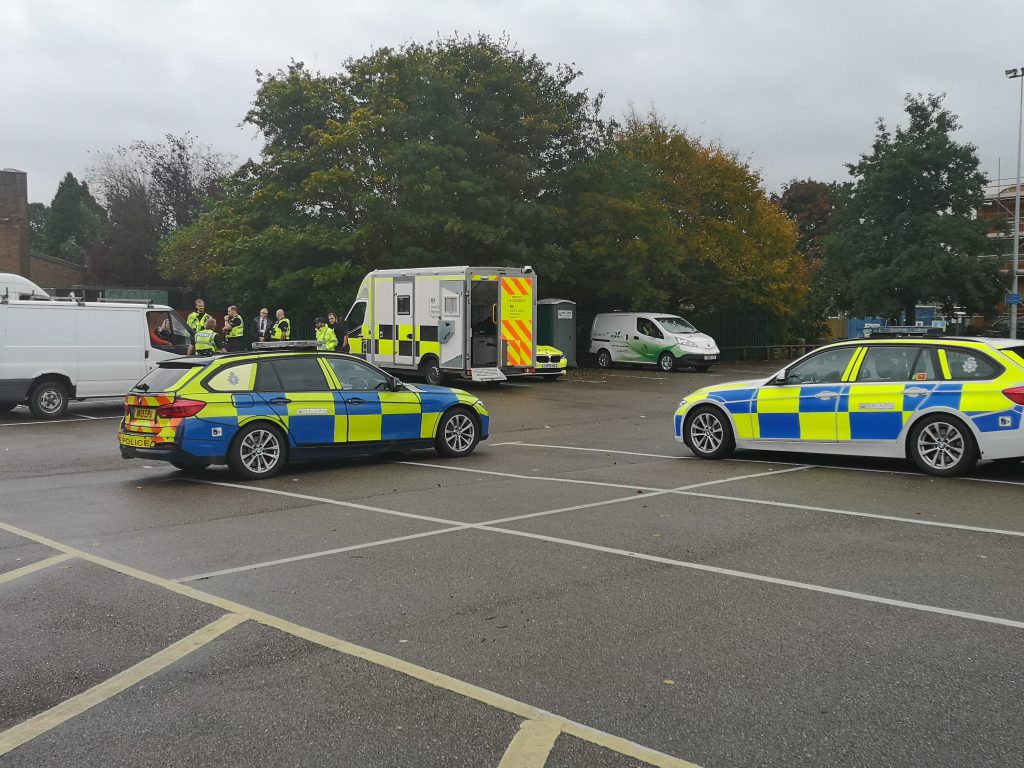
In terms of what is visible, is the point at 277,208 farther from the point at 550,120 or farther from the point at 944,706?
the point at 944,706

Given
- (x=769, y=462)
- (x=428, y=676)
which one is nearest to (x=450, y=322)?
(x=769, y=462)

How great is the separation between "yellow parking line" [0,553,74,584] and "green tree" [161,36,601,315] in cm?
2256

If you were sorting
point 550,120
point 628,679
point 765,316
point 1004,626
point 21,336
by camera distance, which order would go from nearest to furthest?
1. point 628,679
2. point 1004,626
3. point 21,336
4. point 550,120
5. point 765,316

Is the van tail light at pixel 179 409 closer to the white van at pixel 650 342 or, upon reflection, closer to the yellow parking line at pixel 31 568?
the yellow parking line at pixel 31 568

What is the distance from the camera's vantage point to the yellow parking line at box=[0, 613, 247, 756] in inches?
153

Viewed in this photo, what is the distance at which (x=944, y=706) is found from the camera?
408 centimetres

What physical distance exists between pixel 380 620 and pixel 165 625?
3.75ft

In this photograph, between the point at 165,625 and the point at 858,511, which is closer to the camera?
the point at 165,625

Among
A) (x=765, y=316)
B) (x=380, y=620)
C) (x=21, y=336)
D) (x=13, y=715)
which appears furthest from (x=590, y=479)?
(x=765, y=316)

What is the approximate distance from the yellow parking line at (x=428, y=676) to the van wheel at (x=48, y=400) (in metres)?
11.3

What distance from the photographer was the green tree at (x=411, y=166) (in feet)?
97.3

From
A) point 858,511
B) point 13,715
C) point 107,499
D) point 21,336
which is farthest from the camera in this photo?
point 21,336

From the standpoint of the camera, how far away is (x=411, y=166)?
2945 cm

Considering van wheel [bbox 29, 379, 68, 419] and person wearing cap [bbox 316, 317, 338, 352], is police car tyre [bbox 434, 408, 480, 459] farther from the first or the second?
person wearing cap [bbox 316, 317, 338, 352]
